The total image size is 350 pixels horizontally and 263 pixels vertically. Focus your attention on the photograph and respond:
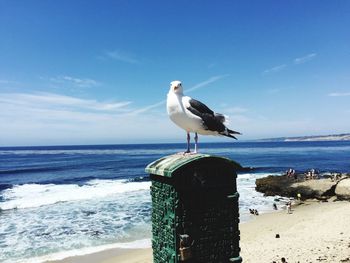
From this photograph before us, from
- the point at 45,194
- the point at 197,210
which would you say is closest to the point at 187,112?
the point at 197,210

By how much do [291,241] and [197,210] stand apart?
14.6 meters

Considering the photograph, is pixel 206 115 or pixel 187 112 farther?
pixel 206 115

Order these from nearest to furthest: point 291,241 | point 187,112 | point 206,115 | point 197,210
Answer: point 197,210 < point 187,112 < point 206,115 < point 291,241

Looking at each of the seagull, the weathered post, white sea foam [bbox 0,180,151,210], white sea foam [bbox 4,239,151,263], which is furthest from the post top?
white sea foam [bbox 0,180,151,210]

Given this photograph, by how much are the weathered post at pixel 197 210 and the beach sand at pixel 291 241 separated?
11164 mm

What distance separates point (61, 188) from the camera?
39625mm

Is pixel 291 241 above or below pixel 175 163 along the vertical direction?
below

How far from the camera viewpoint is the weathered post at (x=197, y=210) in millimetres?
2906

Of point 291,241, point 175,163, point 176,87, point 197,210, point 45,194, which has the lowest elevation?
point 45,194

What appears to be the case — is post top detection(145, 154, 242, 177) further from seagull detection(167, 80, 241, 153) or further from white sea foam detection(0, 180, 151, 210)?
white sea foam detection(0, 180, 151, 210)

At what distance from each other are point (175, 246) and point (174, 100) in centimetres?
179

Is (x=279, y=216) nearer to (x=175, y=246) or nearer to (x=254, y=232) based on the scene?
(x=254, y=232)

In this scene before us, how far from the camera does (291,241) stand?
53.1ft

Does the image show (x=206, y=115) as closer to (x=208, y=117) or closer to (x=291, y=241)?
(x=208, y=117)
